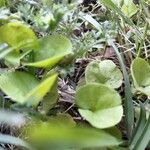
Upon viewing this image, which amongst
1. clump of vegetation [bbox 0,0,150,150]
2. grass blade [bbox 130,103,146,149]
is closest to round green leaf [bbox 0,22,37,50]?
clump of vegetation [bbox 0,0,150,150]

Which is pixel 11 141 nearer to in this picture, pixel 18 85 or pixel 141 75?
pixel 18 85

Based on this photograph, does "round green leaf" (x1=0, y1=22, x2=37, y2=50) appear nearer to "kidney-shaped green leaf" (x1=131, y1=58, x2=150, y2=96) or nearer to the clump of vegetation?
the clump of vegetation

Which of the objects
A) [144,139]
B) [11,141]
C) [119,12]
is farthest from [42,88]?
[119,12]

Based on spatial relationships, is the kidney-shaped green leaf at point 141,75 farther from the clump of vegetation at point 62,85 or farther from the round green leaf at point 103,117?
the round green leaf at point 103,117

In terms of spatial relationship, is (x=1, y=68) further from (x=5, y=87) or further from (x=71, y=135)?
(x=71, y=135)

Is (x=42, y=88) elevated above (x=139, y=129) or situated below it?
above

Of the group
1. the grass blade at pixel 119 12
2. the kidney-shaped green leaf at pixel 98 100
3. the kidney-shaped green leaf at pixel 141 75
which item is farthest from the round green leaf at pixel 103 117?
the grass blade at pixel 119 12

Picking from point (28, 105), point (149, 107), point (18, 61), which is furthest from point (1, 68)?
point (149, 107)
